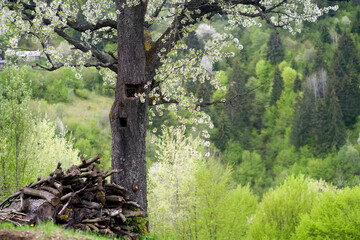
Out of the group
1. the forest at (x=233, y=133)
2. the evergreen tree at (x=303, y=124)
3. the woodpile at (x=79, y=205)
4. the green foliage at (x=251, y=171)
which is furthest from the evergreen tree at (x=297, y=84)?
the woodpile at (x=79, y=205)

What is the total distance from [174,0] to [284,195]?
2271 centimetres

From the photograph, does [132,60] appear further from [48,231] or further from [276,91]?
[276,91]

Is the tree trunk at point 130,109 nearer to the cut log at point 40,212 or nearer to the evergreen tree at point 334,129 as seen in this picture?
the cut log at point 40,212

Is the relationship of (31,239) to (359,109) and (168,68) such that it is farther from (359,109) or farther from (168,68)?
(359,109)

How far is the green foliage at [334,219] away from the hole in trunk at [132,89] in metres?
20.5

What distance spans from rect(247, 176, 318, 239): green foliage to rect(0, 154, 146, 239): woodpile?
22.7 m

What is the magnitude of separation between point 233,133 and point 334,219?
74185 mm

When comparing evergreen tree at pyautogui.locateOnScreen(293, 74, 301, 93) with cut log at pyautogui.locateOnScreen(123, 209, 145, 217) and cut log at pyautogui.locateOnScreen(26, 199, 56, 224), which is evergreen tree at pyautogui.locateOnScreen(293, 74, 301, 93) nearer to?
cut log at pyautogui.locateOnScreen(123, 209, 145, 217)

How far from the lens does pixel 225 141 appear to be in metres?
93.9

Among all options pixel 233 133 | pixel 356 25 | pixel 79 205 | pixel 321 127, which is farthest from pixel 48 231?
pixel 356 25

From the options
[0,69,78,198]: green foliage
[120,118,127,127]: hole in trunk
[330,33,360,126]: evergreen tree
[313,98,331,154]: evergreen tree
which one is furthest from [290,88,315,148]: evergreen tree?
[120,118,127,127]: hole in trunk

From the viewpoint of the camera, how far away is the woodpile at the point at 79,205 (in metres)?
6.77

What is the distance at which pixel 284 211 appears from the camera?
2903 cm

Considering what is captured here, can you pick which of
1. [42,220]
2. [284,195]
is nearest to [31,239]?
[42,220]
